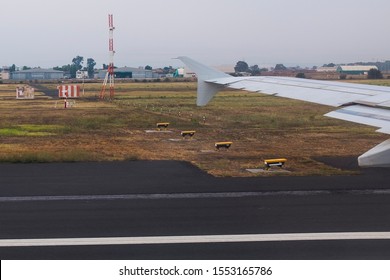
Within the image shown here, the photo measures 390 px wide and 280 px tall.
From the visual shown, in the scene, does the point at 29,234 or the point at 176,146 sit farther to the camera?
the point at 176,146

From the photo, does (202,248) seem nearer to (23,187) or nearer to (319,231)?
(319,231)

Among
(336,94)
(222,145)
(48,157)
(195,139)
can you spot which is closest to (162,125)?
(195,139)

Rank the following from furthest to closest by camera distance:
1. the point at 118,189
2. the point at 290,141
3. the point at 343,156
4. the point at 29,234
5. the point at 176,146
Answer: the point at 290,141, the point at 176,146, the point at 343,156, the point at 118,189, the point at 29,234

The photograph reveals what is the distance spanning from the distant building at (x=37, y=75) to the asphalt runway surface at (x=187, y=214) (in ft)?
600

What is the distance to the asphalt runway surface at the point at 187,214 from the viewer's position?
967 centimetres

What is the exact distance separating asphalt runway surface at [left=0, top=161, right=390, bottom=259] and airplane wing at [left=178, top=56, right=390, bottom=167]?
1570 mm

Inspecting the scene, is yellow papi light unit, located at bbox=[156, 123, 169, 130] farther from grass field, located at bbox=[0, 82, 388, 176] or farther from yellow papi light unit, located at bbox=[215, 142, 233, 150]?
yellow papi light unit, located at bbox=[215, 142, 233, 150]

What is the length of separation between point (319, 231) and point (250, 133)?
738 inches

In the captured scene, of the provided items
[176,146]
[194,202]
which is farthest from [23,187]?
[176,146]

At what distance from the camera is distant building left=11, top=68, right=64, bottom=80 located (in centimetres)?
19500

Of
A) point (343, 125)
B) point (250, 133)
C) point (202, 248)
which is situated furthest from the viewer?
point (343, 125)

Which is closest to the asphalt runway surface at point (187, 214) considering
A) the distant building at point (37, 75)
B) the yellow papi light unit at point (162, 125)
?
the yellow papi light unit at point (162, 125)

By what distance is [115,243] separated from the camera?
10.1 meters

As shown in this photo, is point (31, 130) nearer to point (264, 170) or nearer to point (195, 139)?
point (195, 139)
